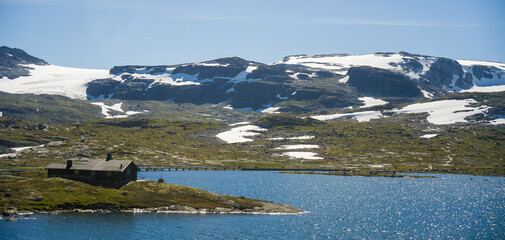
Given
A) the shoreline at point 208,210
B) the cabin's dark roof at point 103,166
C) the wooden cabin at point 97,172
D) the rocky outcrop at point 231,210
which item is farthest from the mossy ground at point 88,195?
the cabin's dark roof at point 103,166

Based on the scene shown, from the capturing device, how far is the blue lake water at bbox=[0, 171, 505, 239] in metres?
74.4

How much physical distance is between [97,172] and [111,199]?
12970 millimetres

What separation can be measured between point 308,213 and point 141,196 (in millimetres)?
37219

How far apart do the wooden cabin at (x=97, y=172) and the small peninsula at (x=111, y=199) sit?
298cm

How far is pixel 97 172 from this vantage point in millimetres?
103938

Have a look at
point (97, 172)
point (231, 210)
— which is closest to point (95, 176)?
point (97, 172)

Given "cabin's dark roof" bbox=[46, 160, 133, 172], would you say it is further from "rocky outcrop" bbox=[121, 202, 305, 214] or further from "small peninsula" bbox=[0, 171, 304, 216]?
"rocky outcrop" bbox=[121, 202, 305, 214]

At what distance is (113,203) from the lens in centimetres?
9231

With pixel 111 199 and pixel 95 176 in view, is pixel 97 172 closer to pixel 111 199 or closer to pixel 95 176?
pixel 95 176

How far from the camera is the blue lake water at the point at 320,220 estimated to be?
7438 cm

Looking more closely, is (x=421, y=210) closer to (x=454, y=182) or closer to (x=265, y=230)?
(x=265, y=230)

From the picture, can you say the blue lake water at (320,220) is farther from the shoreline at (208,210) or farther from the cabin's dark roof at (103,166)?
the cabin's dark roof at (103,166)

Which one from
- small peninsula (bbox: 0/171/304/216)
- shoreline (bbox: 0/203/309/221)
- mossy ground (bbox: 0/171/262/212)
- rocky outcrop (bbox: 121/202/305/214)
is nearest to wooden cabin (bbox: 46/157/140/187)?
small peninsula (bbox: 0/171/304/216)

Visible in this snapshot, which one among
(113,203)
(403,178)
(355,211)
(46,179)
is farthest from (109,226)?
(403,178)
